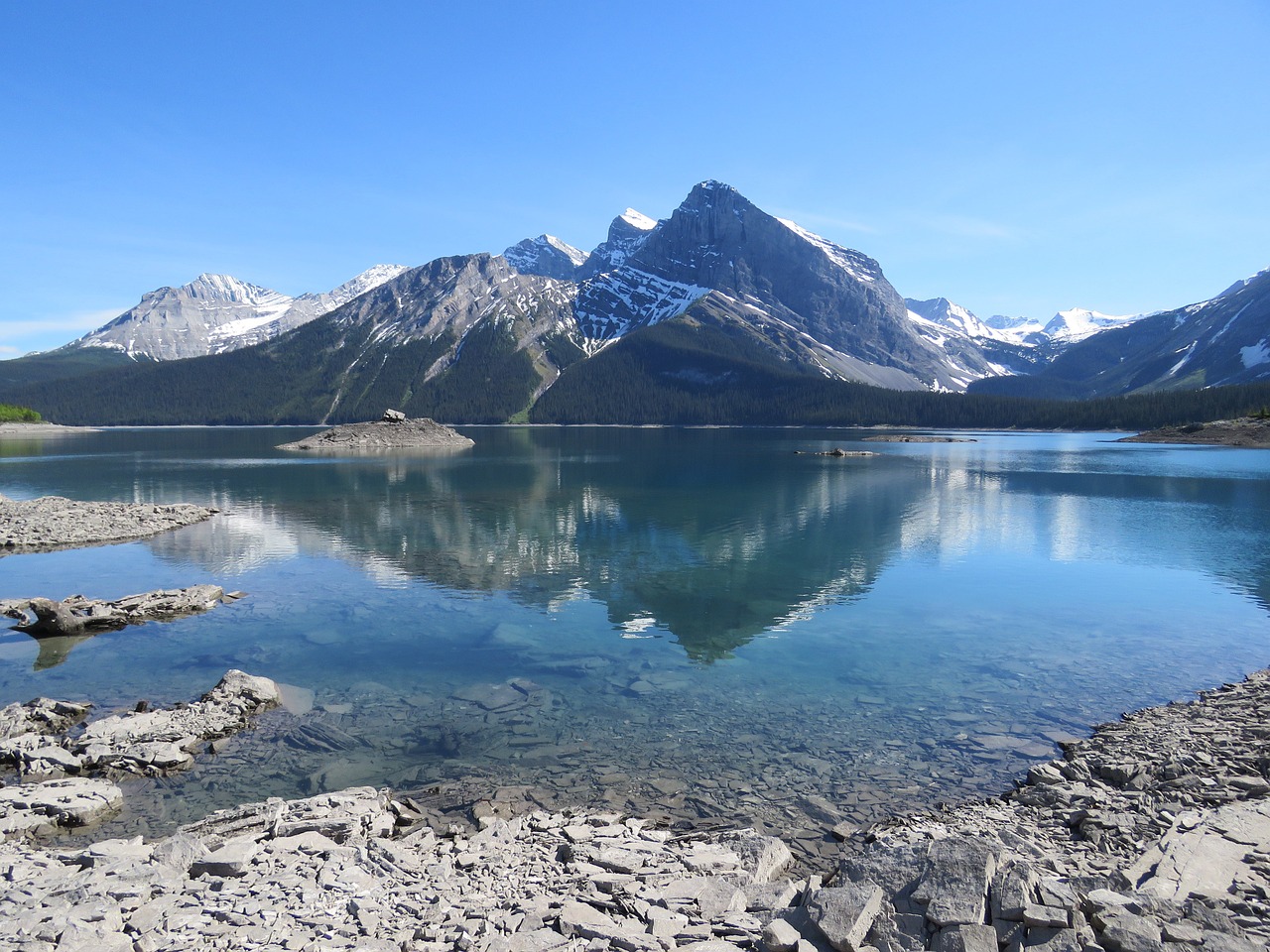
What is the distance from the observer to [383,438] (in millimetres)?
163750

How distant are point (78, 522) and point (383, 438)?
388 feet

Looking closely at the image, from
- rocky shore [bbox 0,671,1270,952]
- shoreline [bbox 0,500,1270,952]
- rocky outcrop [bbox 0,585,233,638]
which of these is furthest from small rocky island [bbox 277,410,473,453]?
rocky shore [bbox 0,671,1270,952]

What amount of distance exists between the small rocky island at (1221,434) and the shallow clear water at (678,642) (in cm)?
11584

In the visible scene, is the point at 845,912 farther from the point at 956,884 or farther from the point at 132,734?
the point at 132,734

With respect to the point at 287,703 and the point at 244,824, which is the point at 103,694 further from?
the point at 244,824

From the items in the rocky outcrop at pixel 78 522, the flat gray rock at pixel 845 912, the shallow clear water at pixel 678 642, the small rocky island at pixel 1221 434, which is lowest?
the shallow clear water at pixel 678 642

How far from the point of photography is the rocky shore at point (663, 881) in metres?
8.52

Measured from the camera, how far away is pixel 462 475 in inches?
3585

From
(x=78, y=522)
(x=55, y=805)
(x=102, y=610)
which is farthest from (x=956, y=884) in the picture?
(x=78, y=522)

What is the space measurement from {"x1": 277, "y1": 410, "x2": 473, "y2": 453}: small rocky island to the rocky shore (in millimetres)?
141068

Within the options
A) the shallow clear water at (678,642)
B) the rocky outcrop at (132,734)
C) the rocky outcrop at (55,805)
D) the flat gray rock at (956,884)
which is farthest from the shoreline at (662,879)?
the rocky outcrop at (132,734)

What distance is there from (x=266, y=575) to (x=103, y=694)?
15784 millimetres

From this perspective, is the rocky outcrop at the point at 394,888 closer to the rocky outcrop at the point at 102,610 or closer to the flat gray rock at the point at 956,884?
the flat gray rock at the point at 956,884

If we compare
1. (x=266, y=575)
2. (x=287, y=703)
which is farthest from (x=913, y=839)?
(x=266, y=575)
